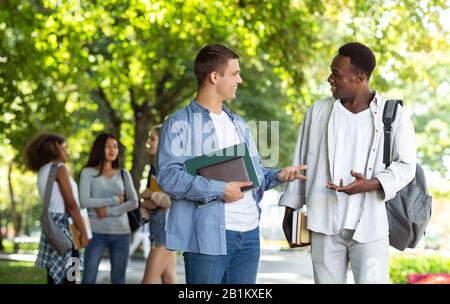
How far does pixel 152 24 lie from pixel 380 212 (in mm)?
15169

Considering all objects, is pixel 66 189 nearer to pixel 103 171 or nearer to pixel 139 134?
pixel 103 171

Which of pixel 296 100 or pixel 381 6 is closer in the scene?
pixel 381 6

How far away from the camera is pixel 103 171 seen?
33.3ft

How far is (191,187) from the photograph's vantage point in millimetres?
4984

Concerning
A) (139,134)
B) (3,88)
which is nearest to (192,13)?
(3,88)

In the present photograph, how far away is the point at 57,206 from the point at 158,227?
3.78ft

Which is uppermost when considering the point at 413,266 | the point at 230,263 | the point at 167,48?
the point at 167,48

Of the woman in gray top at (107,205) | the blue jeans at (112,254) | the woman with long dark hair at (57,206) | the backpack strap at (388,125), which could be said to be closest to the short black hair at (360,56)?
the backpack strap at (388,125)

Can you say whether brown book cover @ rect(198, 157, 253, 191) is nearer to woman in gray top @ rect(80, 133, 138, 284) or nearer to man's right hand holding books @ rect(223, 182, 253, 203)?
man's right hand holding books @ rect(223, 182, 253, 203)

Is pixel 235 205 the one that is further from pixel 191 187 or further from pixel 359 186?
pixel 359 186

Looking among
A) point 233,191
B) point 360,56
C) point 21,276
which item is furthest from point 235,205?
point 21,276

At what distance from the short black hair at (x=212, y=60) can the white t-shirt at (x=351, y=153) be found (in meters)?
0.73

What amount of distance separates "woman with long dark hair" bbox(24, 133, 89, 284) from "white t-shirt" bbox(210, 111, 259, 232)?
3999 mm

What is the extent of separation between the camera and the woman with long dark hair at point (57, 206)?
29.6 ft
